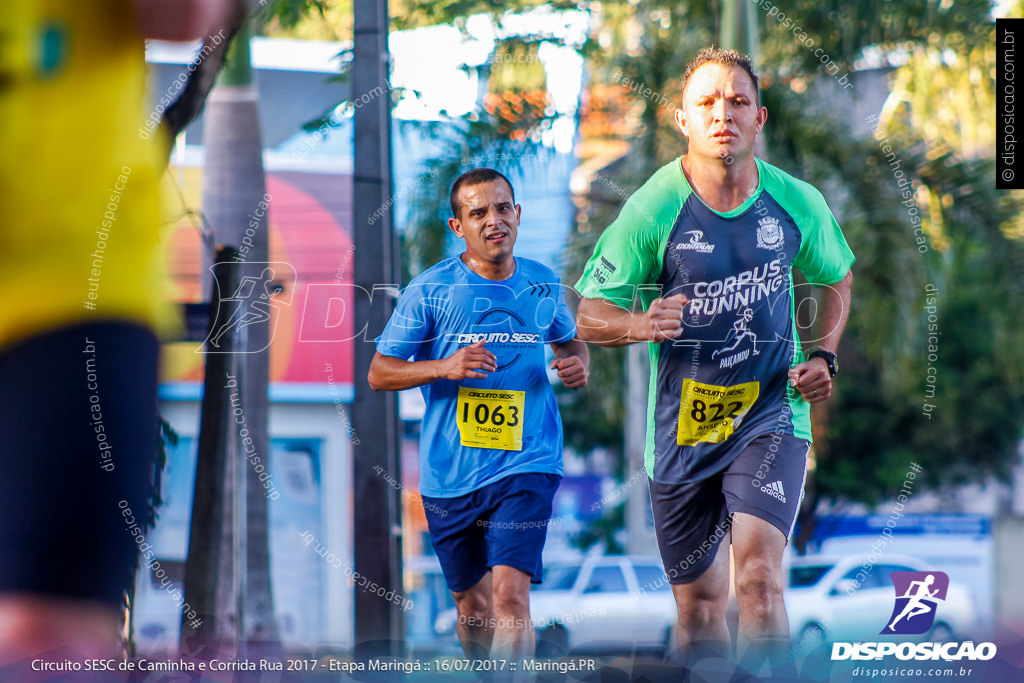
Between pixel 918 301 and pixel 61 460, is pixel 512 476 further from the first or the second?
pixel 918 301

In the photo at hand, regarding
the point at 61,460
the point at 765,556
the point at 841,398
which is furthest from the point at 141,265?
the point at 841,398

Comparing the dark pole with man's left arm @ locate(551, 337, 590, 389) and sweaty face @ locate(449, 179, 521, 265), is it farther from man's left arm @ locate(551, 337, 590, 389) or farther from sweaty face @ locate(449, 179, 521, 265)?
man's left arm @ locate(551, 337, 590, 389)

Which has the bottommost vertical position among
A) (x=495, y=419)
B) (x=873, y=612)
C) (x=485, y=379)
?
(x=873, y=612)

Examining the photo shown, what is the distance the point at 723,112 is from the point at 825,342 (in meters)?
0.81

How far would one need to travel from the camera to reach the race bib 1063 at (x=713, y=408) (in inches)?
126

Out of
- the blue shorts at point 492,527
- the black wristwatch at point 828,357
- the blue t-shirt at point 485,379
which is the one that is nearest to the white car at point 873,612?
the black wristwatch at point 828,357

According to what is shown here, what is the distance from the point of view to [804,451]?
3.20 meters

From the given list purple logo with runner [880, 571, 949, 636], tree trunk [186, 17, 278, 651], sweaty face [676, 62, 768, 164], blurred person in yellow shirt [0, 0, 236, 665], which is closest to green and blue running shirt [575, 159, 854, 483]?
sweaty face [676, 62, 768, 164]

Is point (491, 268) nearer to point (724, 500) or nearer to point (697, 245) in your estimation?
point (697, 245)

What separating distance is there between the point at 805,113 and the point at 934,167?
72 cm

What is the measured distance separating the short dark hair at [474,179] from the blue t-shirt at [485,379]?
0.20 metres

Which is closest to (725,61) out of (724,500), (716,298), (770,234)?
(770,234)

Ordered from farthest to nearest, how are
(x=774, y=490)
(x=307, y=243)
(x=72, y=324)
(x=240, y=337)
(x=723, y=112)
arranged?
1. (x=307, y=243)
2. (x=240, y=337)
3. (x=723, y=112)
4. (x=774, y=490)
5. (x=72, y=324)

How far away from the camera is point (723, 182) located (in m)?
3.21
